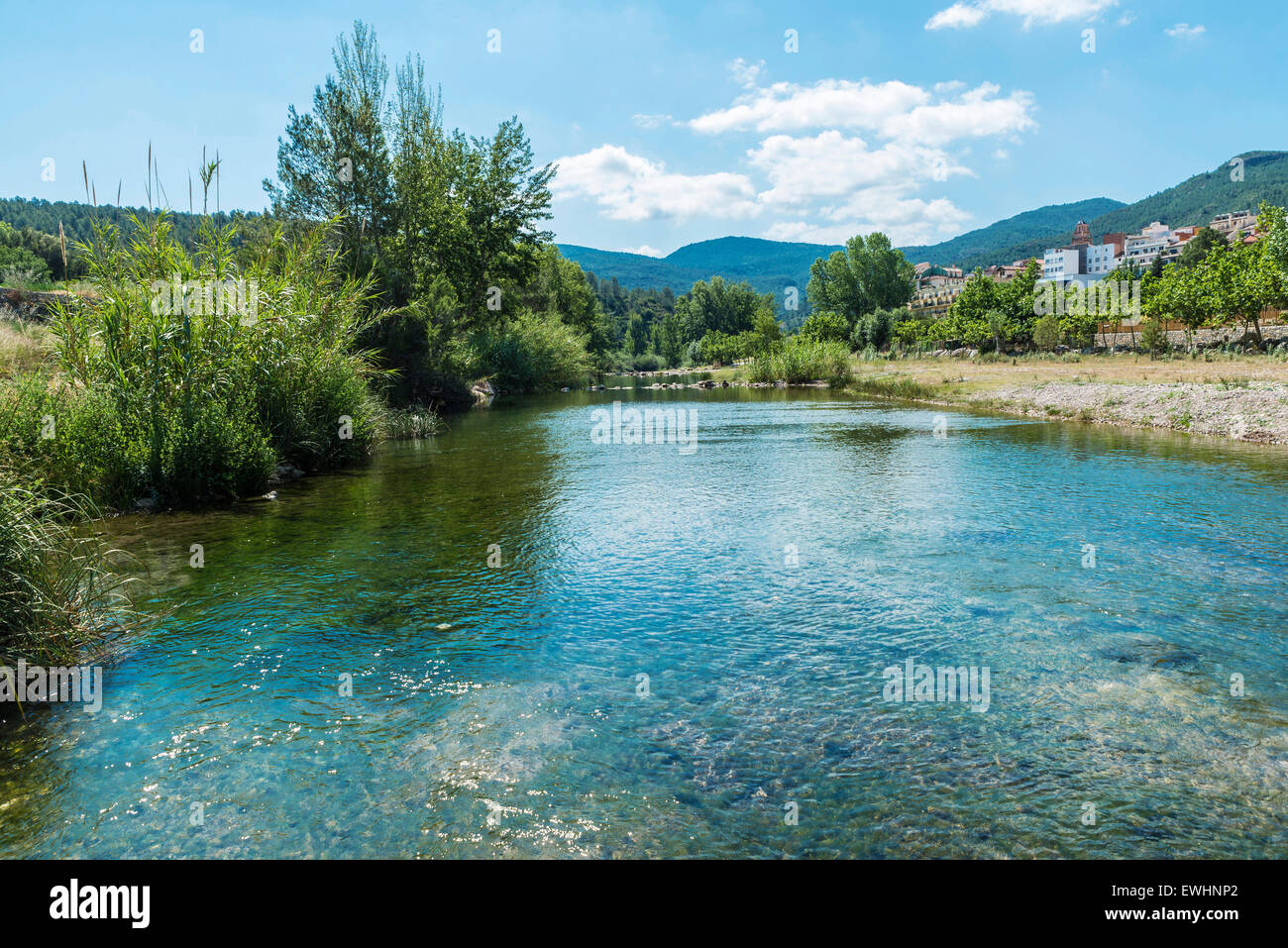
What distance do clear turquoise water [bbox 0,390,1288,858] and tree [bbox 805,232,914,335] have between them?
11552 centimetres

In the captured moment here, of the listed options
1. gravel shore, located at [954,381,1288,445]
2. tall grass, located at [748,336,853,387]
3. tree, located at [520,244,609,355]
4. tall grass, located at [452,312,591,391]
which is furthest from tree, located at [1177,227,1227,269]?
gravel shore, located at [954,381,1288,445]

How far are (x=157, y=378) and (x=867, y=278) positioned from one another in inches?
4824

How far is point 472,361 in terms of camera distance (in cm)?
4497

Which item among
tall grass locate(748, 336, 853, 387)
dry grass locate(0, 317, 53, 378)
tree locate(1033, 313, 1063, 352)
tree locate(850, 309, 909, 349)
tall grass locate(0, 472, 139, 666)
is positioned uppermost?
tree locate(850, 309, 909, 349)

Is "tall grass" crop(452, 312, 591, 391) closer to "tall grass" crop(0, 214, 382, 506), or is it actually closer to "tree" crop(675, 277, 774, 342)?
"tall grass" crop(0, 214, 382, 506)

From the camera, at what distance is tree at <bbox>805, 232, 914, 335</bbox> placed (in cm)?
12175

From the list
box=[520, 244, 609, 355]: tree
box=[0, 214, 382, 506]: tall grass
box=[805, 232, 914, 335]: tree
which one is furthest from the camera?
box=[805, 232, 914, 335]: tree

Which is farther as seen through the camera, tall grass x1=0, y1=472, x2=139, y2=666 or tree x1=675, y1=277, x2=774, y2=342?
tree x1=675, y1=277, x2=774, y2=342

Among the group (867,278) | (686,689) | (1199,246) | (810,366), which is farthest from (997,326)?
(686,689)

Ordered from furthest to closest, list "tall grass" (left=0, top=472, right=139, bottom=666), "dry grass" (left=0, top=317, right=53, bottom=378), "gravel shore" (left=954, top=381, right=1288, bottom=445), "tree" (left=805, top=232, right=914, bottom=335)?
"tree" (left=805, top=232, right=914, bottom=335), "gravel shore" (left=954, top=381, right=1288, bottom=445), "dry grass" (left=0, top=317, right=53, bottom=378), "tall grass" (left=0, top=472, right=139, bottom=666)

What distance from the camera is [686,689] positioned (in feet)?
22.3

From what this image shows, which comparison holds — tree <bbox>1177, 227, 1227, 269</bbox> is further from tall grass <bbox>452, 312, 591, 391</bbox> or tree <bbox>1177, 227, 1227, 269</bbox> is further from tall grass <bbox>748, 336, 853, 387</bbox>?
tall grass <bbox>452, 312, 591, 391</bbox>

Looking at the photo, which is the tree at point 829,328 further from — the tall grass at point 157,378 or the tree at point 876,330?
the tall grass at point 157,378

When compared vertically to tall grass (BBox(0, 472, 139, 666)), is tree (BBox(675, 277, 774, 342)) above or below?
above
